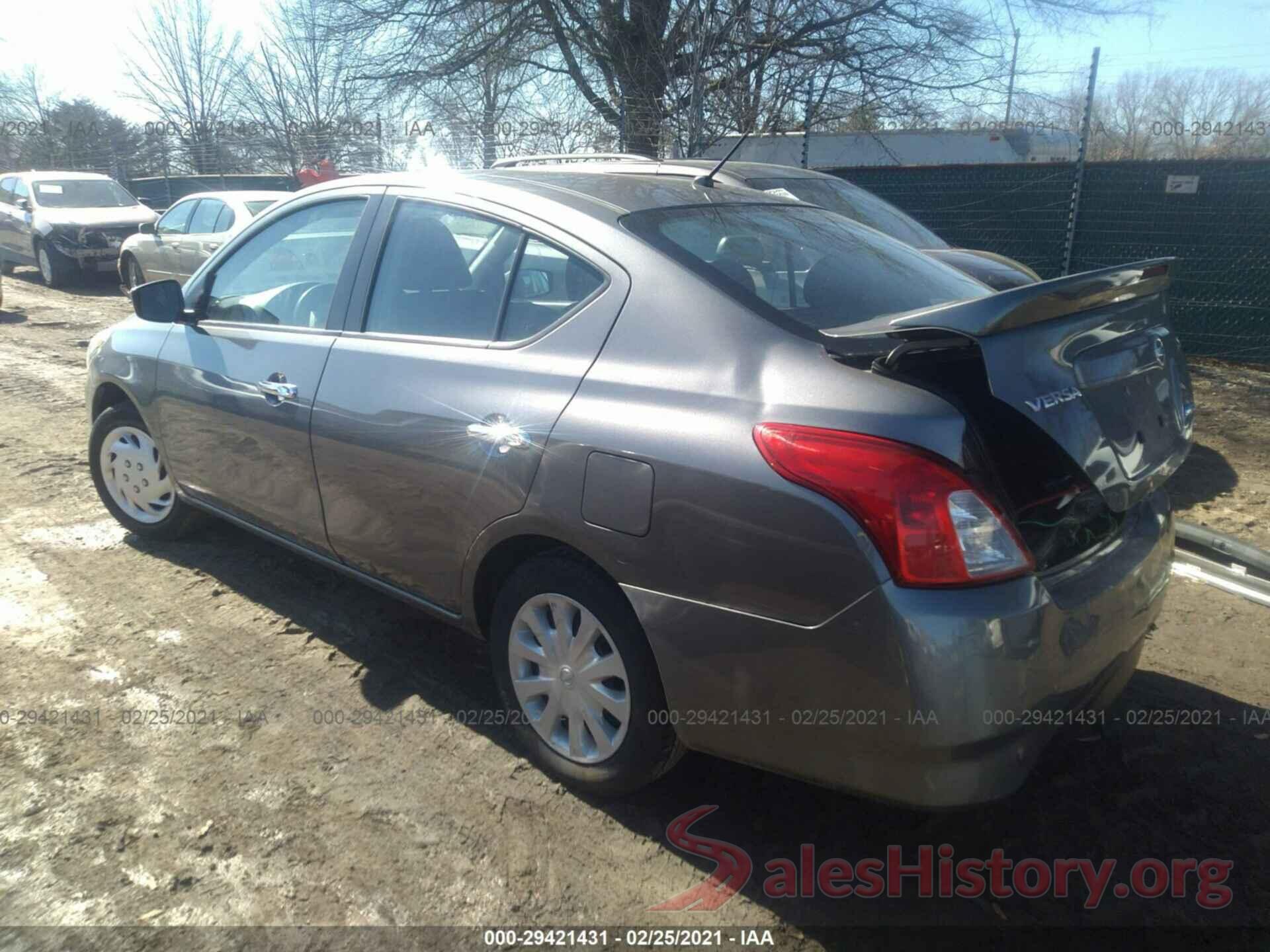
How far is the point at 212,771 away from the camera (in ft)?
9.71

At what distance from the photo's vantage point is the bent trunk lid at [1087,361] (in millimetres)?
2184

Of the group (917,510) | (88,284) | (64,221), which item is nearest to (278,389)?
(917,510)

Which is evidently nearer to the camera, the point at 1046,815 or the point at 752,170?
the point at 1046,815

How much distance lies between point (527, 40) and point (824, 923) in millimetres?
15956

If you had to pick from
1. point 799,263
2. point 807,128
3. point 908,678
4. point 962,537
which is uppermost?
point 807,128

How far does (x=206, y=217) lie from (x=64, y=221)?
431 cm

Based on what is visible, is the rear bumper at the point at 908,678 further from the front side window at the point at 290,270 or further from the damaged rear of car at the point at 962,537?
the front side window at the point at 290,270

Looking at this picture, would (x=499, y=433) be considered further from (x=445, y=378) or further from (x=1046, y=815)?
(x=1046, y=815)

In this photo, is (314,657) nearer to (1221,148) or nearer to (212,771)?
(212,771)

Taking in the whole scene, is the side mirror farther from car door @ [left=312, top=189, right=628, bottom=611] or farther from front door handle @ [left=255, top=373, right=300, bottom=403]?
car door @ [left=312, top=189, right=628, bottom=611]

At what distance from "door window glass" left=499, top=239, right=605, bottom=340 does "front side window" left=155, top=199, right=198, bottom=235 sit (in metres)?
11.2

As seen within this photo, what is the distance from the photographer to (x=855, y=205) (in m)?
7.10

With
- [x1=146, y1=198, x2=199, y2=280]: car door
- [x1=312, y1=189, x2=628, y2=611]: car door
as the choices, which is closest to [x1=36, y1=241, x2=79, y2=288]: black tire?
[x1=146, y1=198, x2=199, y2=280]: car door

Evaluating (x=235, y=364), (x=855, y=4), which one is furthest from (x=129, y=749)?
(x=855, y=4)
